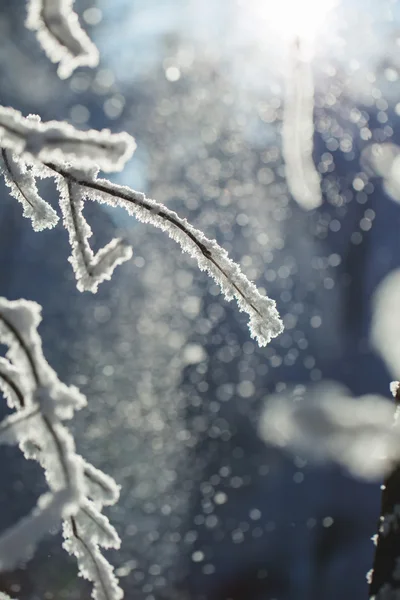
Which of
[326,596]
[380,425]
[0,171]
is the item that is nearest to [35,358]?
[0,171]

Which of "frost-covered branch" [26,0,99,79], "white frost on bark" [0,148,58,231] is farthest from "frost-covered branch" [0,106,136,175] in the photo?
"white frost on bark" [0,148,58,231]

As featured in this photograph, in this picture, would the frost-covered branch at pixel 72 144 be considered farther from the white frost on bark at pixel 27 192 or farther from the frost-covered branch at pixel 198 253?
the white frost on bark at pixel 27 192

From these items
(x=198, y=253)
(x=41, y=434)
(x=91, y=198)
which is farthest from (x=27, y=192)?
(x=41, y=434)

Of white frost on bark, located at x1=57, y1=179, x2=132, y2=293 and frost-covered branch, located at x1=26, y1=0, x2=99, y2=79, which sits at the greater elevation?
frost-covered branch, located at x1=26, y1=0, x2=99, y2=79

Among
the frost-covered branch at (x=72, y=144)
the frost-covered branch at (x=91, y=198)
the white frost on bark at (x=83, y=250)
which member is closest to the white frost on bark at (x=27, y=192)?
the frost-covered branch at (x=91, y=198)

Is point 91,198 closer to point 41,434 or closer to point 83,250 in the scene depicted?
point 83,250

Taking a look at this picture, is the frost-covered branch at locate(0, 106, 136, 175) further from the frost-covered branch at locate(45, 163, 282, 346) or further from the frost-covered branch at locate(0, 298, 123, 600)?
the frost-covered branch at locate(0, 298, 123, 600)
